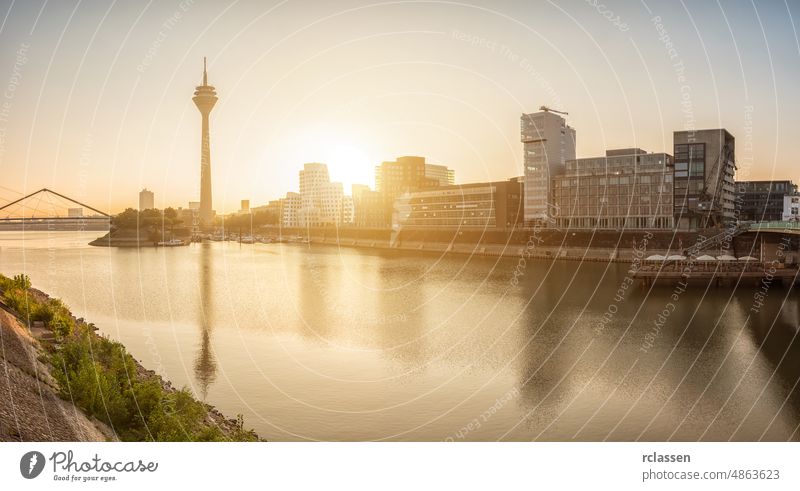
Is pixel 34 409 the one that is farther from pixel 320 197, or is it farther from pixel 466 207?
pixel 320 197

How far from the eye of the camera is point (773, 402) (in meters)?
9.81

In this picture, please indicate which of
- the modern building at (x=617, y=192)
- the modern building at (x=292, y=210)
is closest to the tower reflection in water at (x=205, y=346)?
the modern building at (x=617, y=192)

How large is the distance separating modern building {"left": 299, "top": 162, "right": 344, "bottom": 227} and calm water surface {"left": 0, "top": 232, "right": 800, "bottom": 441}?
6044 cm

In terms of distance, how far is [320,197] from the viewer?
289 ft

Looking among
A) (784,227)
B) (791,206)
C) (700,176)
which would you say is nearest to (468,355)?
(784,227)

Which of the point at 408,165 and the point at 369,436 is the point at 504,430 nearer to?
the point at 369,436

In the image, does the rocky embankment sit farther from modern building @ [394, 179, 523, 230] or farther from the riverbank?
modern building @ [394, 179, 523, 230]

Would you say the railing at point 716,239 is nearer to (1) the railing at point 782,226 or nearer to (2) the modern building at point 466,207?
(1) the railing at point 782,226
